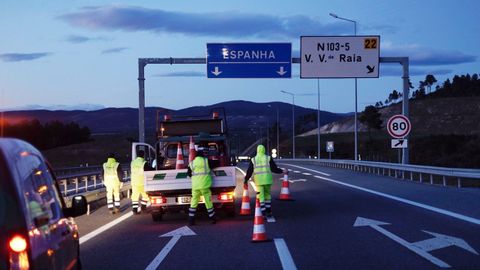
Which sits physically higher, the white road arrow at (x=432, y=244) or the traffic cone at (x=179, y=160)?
the traffic cone at (x=179, y=160)

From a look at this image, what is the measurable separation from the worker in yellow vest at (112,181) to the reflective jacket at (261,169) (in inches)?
183

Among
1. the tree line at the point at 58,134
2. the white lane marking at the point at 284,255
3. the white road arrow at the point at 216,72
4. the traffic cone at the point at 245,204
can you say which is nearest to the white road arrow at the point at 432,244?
the white lane marking at the point at 284,255

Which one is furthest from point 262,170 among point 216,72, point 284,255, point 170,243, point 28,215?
point 216,72

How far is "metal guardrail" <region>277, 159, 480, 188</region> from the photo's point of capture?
2763 cm

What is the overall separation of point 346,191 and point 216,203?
10.8m

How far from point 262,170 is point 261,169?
0.07 m

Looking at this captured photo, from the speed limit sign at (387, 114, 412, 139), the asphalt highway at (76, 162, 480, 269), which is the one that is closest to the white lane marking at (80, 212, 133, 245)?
the asphalt highway at (76, 162, 480, 269)

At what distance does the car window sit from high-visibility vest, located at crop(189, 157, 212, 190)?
9.62 meters

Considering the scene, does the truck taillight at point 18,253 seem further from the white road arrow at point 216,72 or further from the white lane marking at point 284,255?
the white road arrow at point 216,72

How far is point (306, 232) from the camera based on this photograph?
14.5 m

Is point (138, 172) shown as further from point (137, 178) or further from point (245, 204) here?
point (245, 204)

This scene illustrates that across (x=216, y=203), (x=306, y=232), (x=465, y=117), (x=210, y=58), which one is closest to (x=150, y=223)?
(x=216, y=203)

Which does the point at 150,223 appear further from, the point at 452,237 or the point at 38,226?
the point at 38,226

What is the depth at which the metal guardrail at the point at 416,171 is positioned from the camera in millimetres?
27627
